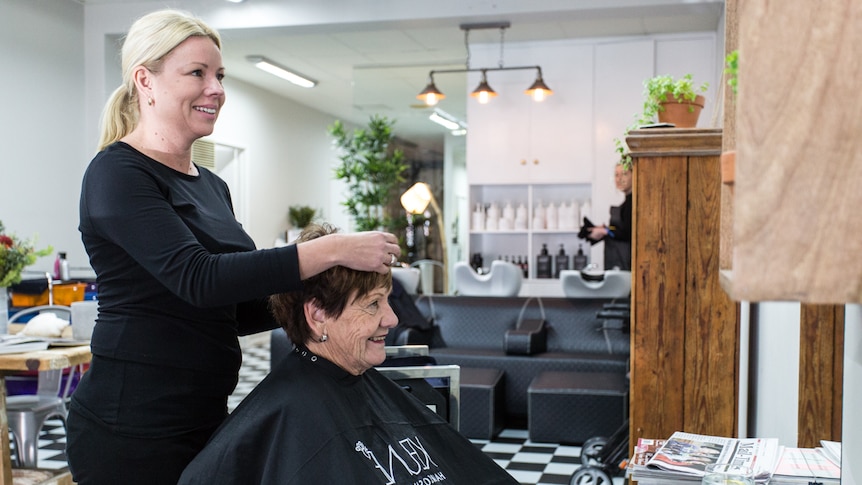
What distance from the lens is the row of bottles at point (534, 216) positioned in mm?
→ 7438

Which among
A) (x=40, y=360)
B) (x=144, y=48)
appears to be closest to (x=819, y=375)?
(x=144, y=48)

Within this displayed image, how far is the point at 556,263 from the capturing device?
7520 millimetres

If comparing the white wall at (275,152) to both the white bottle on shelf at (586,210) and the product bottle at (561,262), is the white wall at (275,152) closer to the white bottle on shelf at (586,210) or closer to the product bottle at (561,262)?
the product bottle at (561,262)

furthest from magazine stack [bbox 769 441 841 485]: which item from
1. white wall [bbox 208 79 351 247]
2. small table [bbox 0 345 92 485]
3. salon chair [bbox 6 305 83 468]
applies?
white wall [bbox 208 79 351 247]

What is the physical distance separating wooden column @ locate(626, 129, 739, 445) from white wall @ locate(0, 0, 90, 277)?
15.5 feet

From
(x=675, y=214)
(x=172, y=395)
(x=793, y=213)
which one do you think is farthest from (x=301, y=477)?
(x=675, y=214)

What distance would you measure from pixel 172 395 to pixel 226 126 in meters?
7.95

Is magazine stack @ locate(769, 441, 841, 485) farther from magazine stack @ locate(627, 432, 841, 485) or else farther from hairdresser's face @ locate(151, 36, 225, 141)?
hairdresser's face @ locate(151, 36, 225, 141)

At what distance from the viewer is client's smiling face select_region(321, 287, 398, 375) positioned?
1.68 metres

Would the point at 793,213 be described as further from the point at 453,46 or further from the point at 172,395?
the point at 453,46

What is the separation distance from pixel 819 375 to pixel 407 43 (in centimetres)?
613

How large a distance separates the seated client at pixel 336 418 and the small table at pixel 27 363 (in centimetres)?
121

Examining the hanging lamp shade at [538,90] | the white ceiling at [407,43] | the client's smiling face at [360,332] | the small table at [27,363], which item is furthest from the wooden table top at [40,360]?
the hanging lamp shade at [538,90]

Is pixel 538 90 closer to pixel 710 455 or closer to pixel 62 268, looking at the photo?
pixel 62 268
